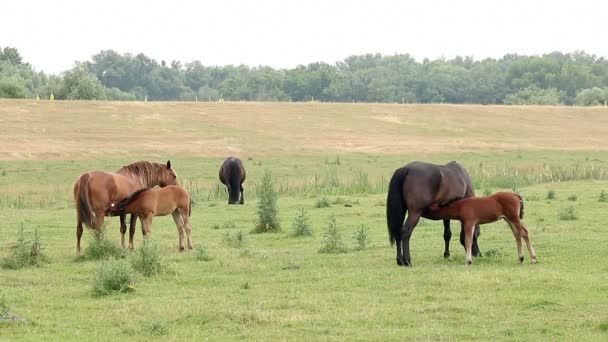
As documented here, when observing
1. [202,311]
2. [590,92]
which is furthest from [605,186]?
[590,92]

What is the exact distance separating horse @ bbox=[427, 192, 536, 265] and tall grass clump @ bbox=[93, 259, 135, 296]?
4.92 metres

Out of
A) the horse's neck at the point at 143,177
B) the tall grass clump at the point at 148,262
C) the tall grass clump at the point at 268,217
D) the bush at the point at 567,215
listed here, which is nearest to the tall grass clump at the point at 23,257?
the tall grass clump at the point at 148,262

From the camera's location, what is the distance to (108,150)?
4938 cm

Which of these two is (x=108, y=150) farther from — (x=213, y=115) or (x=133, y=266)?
(x=133, y=266)

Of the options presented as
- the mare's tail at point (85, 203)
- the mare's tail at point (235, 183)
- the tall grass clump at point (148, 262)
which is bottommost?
the mare's tail at point (235, 183)

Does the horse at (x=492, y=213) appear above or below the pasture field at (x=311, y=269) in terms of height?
above

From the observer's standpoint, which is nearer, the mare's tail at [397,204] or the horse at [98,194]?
the mare's tail at [397,204]

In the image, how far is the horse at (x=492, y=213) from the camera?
1462 centimetres

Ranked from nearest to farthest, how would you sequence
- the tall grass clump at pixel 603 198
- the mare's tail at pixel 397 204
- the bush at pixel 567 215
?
the mare's tail at pixel 397 204
the bush at pixel 567 215
the tall grass clump at pixel 603 198

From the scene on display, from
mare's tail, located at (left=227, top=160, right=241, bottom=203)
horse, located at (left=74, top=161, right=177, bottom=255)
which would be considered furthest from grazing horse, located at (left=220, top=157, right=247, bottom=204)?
horse, located at (left=74, top=161, right=177, bottom=255)

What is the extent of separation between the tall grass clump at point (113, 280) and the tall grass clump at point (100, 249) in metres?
3.18

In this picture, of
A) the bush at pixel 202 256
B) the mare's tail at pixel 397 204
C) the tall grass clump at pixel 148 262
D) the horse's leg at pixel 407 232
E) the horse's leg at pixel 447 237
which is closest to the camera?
the tall grass clump at pixel 148 262

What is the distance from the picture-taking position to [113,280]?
12688 mm

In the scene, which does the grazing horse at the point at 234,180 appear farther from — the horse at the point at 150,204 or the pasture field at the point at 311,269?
the horse at the point at 150,204
